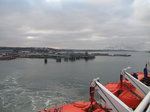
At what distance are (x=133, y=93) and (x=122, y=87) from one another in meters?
1.74

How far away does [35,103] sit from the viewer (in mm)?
16297

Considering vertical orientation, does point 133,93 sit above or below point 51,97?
above

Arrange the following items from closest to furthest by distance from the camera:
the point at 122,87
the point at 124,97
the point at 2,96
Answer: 1. the point at 124,97
2. the point at 122,87
3. the point at 2,96

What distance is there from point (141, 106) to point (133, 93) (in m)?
9.26

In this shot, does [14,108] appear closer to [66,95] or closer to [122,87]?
[66,95]

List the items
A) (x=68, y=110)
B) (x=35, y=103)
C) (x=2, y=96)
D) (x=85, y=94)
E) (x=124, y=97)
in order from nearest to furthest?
1. (x=68, y=110)
2. (x=124, y=97)
3. (x=35, y=103)
4. (x=2, y=96)
5. (x=85, y=94)

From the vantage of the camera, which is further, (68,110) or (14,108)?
(14,108)

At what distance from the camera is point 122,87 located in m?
14.1

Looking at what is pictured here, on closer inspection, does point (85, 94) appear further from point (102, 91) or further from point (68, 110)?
point (102, 91)

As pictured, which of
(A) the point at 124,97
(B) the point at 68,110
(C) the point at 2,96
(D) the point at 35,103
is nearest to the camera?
(B) the point at 68,110

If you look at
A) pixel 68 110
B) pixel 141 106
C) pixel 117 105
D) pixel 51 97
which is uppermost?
pixel 141 106

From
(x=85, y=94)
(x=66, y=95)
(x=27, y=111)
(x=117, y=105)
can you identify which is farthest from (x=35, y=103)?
(x=117, y=105)

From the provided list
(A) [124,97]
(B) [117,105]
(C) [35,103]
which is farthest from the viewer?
(C) [35,103]

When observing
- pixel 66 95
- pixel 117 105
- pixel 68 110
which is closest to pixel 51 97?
pixel 66 95
